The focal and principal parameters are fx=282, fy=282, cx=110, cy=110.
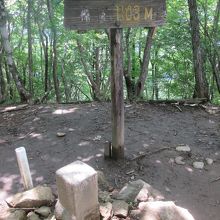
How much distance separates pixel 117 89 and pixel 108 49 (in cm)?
841

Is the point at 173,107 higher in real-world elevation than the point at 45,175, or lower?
higher

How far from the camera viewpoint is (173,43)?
30.6 feet

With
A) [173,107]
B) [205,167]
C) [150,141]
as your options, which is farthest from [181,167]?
[173,107]

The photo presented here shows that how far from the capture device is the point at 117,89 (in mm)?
4203

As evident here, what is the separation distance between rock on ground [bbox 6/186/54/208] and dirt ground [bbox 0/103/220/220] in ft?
1.77

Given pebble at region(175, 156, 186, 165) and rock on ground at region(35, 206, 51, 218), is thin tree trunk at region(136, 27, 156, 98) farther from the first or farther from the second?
rock on ground at region(35, 206, 51, 218)

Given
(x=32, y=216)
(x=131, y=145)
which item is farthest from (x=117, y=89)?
(x=32, y=216)

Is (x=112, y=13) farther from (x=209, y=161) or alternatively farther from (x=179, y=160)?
(x=209, y=161)

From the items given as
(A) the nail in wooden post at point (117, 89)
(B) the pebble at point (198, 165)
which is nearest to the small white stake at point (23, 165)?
(A) the nail in wooden post at point (117, 89)

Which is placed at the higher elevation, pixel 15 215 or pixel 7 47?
pixel 7 47

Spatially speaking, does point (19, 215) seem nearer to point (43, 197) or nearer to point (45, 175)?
point (43, 197)

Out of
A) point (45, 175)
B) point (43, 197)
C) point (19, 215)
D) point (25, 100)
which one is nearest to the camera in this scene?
point (19, 215)

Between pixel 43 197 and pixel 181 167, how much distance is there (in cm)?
238

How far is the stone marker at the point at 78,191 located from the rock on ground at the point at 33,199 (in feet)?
2.09
